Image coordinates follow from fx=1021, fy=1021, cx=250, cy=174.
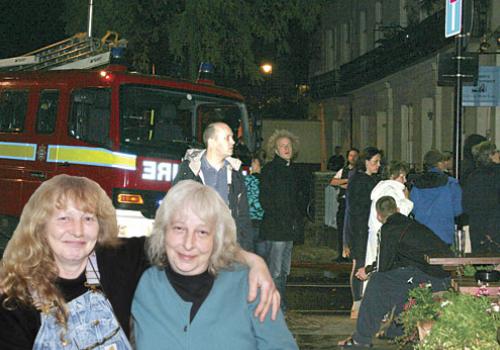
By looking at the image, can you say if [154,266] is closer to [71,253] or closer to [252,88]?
[71,253]

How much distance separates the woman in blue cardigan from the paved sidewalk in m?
4.93

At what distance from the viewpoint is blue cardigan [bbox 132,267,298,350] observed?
393 centimetres

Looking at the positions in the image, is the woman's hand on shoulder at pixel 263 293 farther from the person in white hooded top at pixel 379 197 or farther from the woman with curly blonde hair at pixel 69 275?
the person in white hooded top at pixel 379 197

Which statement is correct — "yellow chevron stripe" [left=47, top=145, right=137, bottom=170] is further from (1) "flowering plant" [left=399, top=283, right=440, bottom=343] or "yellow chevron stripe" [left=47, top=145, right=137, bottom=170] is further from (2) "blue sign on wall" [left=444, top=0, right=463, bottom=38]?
(1) "flowering plant" [left=399, top=283, right=440, bottom=343]

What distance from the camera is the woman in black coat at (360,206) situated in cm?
1152

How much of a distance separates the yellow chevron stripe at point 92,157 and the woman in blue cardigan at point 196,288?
9949mm

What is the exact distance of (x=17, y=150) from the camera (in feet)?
51.7

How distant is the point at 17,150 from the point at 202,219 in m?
12.2

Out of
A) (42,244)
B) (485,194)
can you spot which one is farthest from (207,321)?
(485,194)

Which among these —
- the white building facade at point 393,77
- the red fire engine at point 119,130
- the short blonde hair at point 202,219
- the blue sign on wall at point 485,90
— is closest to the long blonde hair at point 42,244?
the short blonde hair at point 202,219

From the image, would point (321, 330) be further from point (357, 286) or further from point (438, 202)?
point (438, 202)

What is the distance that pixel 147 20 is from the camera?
26.6 meters

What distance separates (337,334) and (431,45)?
16317mm

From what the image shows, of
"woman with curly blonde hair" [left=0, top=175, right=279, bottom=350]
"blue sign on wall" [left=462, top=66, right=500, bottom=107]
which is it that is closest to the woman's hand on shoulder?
"woman with curly blonde hair" [left=0, top=175, right=279, bottom=350]
